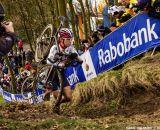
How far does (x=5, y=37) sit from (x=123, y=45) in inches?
265

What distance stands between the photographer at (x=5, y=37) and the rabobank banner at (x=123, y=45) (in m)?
5.73

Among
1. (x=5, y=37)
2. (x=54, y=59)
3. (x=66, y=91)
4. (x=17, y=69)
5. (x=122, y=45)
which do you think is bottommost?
(x=17, y=69)

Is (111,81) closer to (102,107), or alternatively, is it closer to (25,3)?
(102,107)

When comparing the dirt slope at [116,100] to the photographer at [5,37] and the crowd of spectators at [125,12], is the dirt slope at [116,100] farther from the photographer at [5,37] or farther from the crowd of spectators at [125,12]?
the photographer at [5,37]

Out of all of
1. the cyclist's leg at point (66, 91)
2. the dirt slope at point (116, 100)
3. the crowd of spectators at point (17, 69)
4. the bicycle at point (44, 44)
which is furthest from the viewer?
the crowd of spectators at point (17, 69)

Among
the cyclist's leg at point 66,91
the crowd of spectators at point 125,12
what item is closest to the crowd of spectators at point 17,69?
the crowd of spectators at point 125,12

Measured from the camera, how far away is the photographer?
16.5 ft

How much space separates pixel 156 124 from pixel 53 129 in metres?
1.90

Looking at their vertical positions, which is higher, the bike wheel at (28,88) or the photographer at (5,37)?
the photographer at (5,37)

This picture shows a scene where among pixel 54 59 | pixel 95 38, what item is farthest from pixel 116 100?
pixel 95 38

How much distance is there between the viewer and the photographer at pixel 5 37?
5039mm

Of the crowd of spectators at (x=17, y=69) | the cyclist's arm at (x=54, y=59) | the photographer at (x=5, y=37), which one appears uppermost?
the photographer at (x=5, y=37)

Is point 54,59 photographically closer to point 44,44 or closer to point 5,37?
point 44,44

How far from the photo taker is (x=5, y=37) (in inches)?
202
